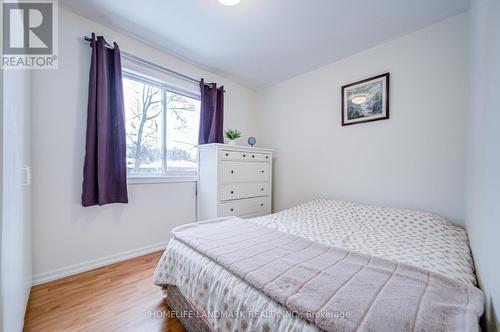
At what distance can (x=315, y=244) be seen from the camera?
1216 millimetres

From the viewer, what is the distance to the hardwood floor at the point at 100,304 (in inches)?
49.1

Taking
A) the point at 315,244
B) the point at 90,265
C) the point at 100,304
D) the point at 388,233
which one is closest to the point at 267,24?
the point at 315,244

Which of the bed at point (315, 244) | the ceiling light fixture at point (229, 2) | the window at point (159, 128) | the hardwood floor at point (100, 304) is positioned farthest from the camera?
the window at point (159, 128)

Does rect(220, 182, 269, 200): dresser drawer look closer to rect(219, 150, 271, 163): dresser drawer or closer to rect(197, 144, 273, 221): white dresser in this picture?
rect(197, 144, 273, 221): white dresser

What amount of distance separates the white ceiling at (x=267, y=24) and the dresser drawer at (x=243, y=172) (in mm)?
1363

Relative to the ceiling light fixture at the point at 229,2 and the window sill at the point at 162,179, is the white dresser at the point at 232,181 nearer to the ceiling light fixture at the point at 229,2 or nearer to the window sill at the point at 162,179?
the window sill at the point at 162,179

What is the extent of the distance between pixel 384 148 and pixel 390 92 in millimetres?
594

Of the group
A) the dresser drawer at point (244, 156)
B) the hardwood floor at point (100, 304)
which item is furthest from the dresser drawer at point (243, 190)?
the hardwood floor at point (100, 304)

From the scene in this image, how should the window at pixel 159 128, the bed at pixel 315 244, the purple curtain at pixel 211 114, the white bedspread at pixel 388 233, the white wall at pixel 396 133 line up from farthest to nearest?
the purple curtain at pixel 211 114
the window at pixel 159 128
the white wall at pixel 396 133
the white bedspread at pixel 388 233
the bed at pixel 315 244

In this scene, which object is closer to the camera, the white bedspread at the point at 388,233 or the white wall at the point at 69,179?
the white bedspread at the point at 388,233

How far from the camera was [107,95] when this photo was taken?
6.31 ft

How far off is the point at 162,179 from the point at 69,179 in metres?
0.84

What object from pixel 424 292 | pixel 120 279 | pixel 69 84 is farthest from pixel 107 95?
pixel 424 292

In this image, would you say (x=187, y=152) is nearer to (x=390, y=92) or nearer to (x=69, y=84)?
(x=69, y=84)
